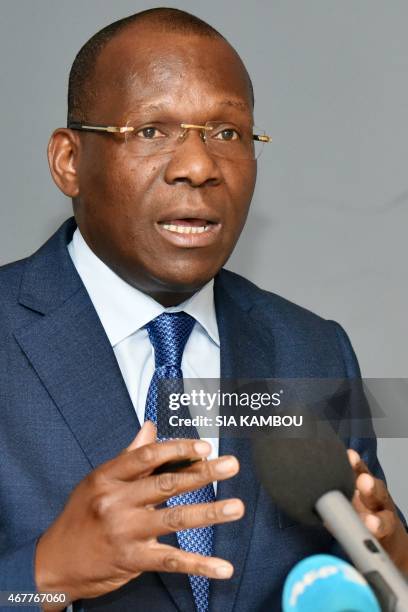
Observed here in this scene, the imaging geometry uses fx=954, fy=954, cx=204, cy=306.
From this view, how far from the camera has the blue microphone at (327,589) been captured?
84 cm

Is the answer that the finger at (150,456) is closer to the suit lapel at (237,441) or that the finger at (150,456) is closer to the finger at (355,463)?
the finger at (355,463)

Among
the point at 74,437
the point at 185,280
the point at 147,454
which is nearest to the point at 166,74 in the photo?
the point at 185,280

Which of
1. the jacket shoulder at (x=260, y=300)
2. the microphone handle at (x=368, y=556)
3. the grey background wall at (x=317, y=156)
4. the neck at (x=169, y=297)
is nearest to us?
the microphone handle at (x=368, y=556)

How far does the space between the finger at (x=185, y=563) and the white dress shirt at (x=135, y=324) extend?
19.5 inches

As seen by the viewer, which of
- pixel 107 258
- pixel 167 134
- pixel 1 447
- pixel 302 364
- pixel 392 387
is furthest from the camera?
pixel 392 387

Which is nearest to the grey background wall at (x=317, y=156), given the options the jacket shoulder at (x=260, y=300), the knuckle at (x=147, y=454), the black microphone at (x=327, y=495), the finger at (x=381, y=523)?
the jacket shoulder at (x=260, y=300)

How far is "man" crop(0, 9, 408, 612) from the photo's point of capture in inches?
58.4

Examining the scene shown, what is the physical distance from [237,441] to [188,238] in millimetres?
350

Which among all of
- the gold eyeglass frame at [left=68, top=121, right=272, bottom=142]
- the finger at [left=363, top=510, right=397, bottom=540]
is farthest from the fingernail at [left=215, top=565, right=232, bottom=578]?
the gold eyeglass frame at [left=68, top=121, right=272, bottom=142]

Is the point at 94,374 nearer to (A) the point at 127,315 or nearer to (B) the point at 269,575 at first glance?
(A) the point at 127,315

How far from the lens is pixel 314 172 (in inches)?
89.0

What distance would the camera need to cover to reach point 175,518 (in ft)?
3.51

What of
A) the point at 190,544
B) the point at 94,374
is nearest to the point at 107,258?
the point at 94,374

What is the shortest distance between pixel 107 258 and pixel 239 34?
0.82m
